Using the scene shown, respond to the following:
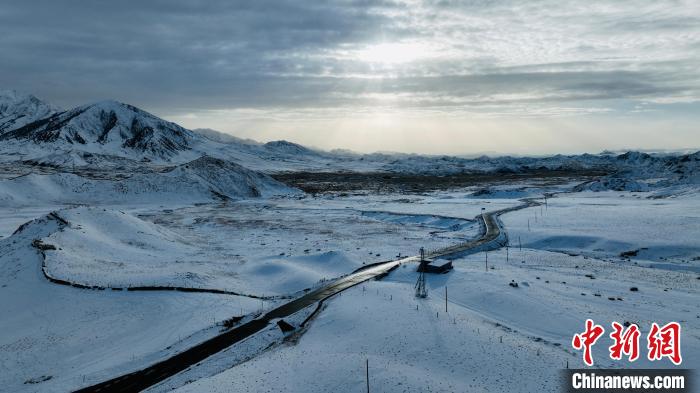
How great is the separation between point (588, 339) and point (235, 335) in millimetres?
23096

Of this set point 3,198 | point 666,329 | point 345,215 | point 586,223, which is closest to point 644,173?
point 586,223

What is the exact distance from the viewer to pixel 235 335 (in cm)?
3256

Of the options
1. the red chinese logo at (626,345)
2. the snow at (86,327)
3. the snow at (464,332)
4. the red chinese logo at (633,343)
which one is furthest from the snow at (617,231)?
the snow at (86,327)

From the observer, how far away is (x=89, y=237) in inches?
2232

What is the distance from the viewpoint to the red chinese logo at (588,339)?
1112 inches

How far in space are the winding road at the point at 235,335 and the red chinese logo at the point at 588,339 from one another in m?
19.3

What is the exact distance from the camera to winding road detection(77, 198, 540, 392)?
26547mm

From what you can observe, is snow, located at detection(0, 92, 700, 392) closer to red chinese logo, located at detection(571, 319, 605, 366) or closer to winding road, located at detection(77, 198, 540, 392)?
red chinese logo, located at detection(571, 319, 605, 366)

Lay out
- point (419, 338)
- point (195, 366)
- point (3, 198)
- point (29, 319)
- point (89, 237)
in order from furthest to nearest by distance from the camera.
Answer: point (3, 198) → point (89, 237) → point (29, 319) → point (419, 338) → point (195, 366)

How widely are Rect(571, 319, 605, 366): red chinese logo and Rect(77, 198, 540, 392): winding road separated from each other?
19308 mm

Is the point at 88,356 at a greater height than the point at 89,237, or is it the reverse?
the point at 89,237

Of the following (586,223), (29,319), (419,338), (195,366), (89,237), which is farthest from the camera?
(586,223)

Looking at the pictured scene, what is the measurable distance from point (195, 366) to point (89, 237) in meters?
36.4

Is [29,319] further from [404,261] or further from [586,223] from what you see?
[586,223]
